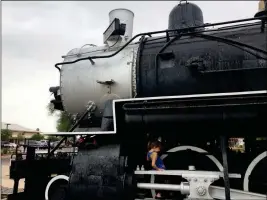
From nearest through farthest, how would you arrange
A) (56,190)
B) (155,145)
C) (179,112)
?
(179,112)
(155,145)
(56,190)

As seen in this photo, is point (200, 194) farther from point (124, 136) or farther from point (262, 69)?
point (262, 69)

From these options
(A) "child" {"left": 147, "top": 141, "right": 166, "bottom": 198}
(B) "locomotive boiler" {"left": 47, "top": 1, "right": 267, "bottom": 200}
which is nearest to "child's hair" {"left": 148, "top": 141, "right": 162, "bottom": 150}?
(A) "child" {"left": 147, "top": 141, "right": 166, "bottom": 198}

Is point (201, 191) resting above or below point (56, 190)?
above

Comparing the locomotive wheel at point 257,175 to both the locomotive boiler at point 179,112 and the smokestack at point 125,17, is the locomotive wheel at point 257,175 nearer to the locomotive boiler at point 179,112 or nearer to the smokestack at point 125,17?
the locomotive boiler at point 179,112

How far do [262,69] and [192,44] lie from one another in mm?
950

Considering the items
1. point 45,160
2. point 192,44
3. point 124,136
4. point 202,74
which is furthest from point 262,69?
point 45,160

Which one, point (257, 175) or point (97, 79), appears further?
point (97, 79)

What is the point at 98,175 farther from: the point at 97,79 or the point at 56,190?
the point at 97,79

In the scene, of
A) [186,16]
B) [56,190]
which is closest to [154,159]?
[56,190]

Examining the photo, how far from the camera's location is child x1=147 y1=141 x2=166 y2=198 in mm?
3240

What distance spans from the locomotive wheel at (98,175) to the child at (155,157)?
38 cm

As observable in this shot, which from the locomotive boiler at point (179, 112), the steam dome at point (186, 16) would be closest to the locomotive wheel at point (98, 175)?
the locomotive boiler at point (179, 112)

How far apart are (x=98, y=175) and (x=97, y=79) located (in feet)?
4.41

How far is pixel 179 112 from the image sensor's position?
304 centimetres
